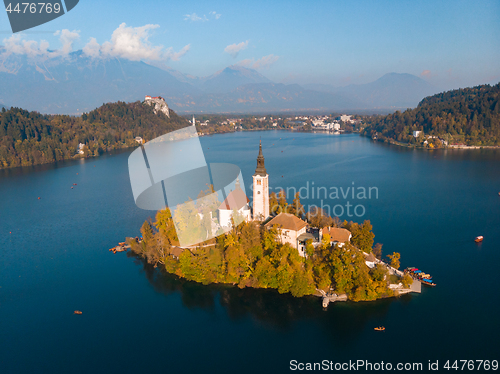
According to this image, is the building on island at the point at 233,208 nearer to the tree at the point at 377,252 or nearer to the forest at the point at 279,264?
the forest at the point at 279,264

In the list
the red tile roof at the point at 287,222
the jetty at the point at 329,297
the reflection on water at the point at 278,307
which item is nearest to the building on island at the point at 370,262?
the reflection on water at the point at 278,307

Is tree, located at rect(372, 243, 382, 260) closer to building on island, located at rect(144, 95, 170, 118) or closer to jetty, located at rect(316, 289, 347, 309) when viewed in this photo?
jetty, located at rect(316, 289, 347, 309)

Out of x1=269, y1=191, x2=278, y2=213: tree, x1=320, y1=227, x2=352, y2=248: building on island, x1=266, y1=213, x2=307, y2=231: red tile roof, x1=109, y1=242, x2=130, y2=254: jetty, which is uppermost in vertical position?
x1=269, y1=191, x2=278, y2=213: tree

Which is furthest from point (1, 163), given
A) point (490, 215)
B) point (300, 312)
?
point (490, 215)

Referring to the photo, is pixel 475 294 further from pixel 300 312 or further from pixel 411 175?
pixel 411 175

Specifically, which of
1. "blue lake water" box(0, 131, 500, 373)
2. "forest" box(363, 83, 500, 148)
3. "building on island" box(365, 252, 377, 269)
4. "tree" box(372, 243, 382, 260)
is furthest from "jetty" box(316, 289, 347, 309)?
"forest" box(363, 83, 500, 148)

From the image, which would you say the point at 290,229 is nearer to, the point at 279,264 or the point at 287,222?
the point at 287,222
